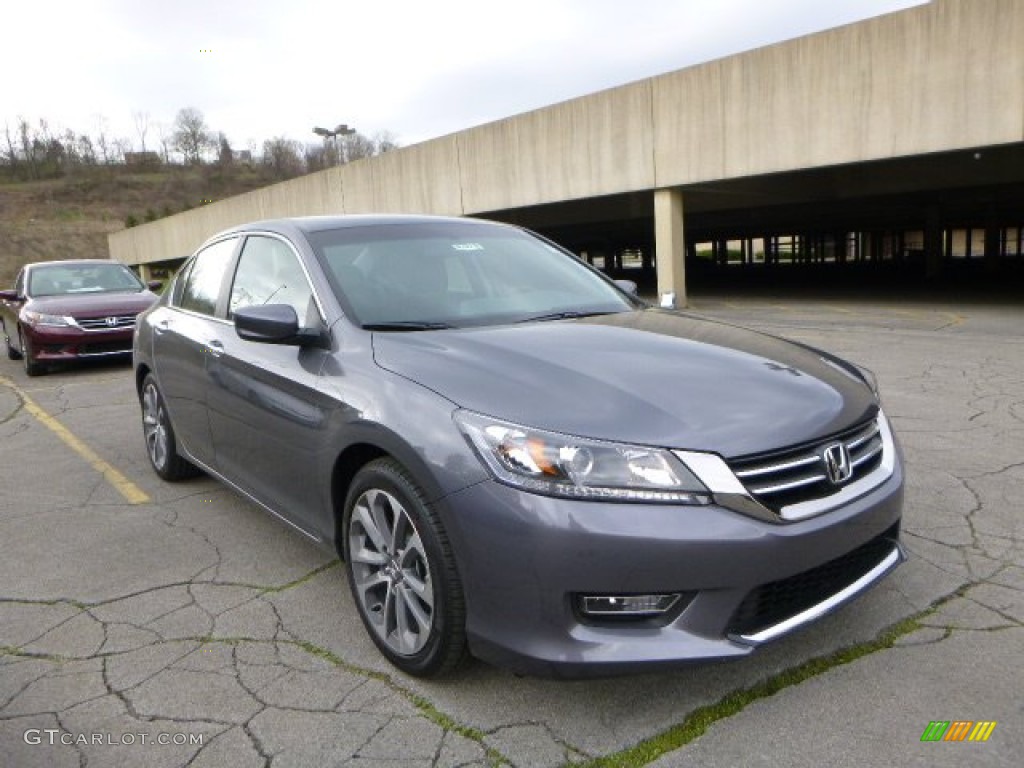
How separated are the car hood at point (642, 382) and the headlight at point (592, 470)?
1.7 inches

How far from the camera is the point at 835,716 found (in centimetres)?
252

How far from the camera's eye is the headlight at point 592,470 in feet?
7.66

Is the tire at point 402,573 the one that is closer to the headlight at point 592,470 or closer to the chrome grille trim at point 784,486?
the headlight at point 592,470

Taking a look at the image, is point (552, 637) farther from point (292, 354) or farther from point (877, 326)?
point (877, 326)

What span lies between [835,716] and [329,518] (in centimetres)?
191

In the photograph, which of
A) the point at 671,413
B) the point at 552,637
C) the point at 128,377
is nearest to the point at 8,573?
the point at 552,637

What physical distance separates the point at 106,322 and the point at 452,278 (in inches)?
343

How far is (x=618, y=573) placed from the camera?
230 centimetres

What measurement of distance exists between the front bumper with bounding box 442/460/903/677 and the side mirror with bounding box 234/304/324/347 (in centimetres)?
114

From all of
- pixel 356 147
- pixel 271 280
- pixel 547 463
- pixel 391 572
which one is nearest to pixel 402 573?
pixel 391 572

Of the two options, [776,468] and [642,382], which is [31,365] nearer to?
[642,382]

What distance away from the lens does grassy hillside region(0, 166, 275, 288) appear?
8112 cm

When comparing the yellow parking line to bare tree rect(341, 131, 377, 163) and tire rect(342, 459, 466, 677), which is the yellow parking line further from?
bare tree rect(341, 131, 377, 163)

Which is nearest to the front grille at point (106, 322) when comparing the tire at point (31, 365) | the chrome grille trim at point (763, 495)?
the tire at point (31, 365)
